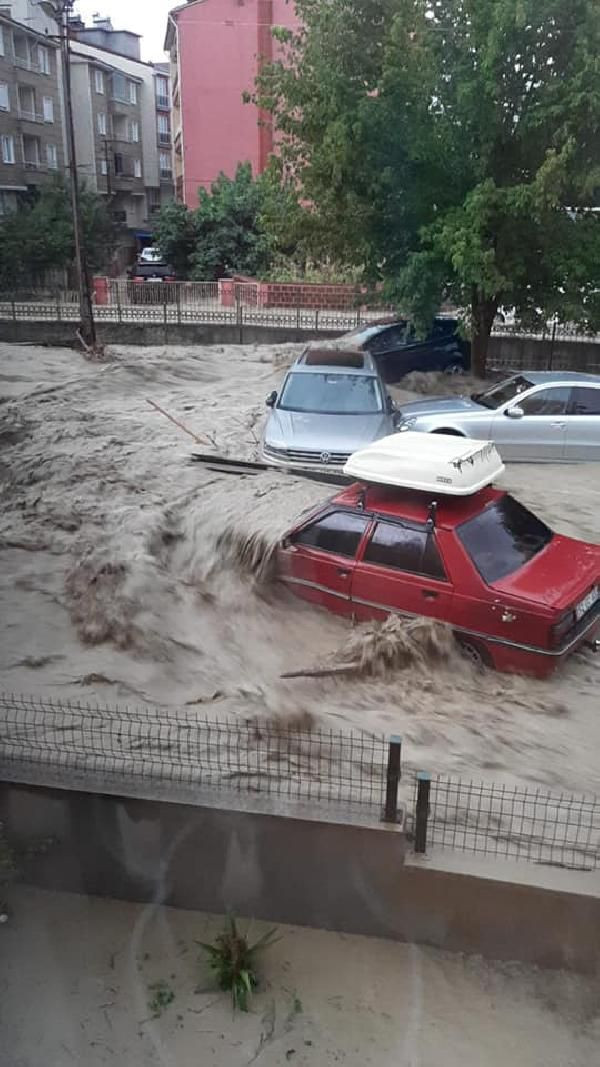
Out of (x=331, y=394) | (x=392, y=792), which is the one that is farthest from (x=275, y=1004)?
(x=331, y=394)

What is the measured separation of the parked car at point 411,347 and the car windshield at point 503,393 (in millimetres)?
4681

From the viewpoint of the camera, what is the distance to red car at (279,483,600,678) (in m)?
6.37

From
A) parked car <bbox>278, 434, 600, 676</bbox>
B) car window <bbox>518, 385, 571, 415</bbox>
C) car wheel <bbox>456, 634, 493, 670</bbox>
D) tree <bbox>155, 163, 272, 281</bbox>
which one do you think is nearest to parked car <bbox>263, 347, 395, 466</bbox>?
car window <bbox>518, 385, 571, 415</bbox>

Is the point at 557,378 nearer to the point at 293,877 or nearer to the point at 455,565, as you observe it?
the point at 455,565

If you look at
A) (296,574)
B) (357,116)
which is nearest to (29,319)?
(357,116)

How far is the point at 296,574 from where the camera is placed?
7.47 metres

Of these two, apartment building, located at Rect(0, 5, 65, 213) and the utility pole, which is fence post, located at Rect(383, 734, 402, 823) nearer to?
the utility pole

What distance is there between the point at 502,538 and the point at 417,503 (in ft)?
2.38

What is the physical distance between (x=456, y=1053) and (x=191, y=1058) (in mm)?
1190

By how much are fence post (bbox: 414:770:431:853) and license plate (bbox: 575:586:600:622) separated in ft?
8.58

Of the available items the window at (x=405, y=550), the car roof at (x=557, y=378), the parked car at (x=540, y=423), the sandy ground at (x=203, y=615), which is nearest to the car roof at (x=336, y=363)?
the parked car at (x=540, y=423)

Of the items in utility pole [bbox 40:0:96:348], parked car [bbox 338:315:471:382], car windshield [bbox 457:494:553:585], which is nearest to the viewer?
car windshield [bbox 457:494:553:585]

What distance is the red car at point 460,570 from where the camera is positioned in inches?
251

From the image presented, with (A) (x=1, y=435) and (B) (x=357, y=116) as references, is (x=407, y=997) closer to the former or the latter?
(A) (x=1, y=435)
